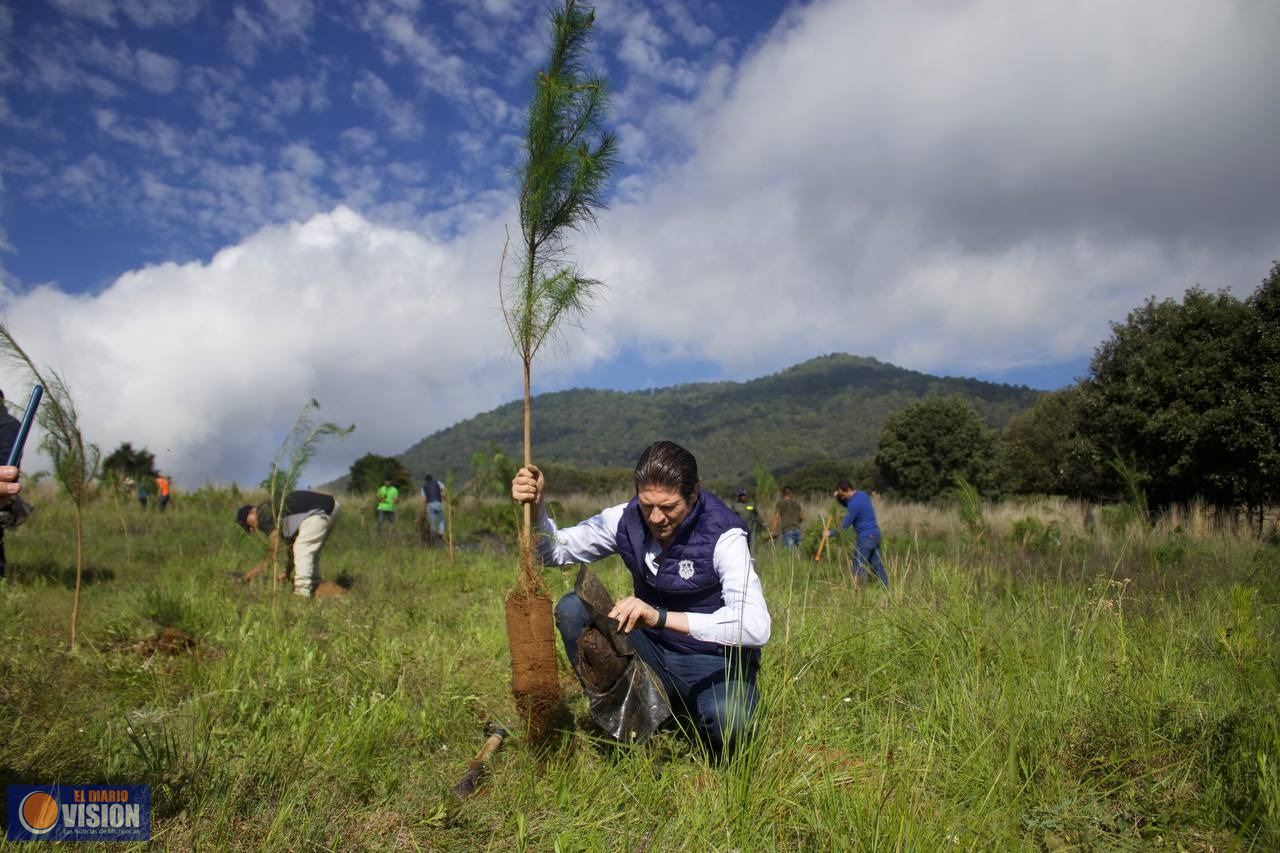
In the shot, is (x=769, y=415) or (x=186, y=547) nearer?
(x=186, y=547)

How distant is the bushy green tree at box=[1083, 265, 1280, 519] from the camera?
12.9 m

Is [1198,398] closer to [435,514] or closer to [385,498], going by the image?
[435,514]

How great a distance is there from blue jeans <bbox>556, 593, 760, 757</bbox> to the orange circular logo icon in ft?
5.27

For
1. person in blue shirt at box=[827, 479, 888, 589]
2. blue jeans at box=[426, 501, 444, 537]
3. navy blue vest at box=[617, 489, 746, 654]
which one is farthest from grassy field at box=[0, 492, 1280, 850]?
blue jeans at box=[426, 501, 444, 537]

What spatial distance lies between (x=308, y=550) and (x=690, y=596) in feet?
17.2

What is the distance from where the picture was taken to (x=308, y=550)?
22.2 feet

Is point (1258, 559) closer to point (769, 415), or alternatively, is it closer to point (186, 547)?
point (186, 547)

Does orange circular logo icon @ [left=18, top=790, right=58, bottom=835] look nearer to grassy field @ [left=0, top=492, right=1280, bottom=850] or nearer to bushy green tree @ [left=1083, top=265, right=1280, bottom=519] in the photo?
grassy field @ [left=0, top=492, right=1280, bottom=850]

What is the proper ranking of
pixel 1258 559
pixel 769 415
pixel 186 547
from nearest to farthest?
pixel 1258 559, pixel 186 547, pixel 769 415

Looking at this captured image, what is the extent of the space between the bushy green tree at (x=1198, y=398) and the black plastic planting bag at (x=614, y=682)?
40.4ft

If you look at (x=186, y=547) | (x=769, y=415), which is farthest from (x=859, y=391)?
(x=186, y=547)

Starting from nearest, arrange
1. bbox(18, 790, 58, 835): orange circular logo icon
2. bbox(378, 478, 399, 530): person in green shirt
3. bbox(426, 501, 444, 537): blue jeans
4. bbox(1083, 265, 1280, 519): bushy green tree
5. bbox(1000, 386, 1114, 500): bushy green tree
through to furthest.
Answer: bbox(18, 790, 58, 835): orange circular logo icon → bbox(1083, 265, 1280, 519): bushy green tree → bbox(378, 478, 399, 530): person in green shirt → bbox(426, 501, 444, 537): blue jeans → bbox(1000, 386, 1114, 500): bushy green tree

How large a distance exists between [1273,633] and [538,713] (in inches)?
140

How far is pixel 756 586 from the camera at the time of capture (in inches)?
105
